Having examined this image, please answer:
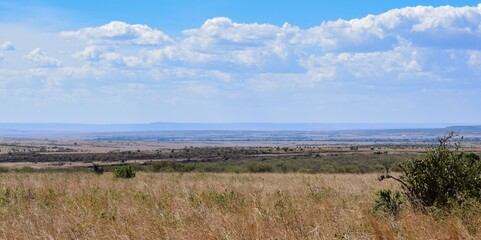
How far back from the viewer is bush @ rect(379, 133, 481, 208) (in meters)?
10.3

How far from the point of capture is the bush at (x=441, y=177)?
10.3 metres

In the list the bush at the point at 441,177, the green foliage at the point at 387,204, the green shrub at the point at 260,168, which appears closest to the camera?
the green foliage at the point at 387,204

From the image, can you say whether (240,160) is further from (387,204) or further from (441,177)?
(387,204)

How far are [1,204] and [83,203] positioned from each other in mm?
1704

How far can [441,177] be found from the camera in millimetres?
10406

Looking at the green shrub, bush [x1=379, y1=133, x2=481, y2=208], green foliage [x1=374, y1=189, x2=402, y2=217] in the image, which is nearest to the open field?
the green shrub

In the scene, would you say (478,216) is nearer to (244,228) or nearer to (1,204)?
(244,228)

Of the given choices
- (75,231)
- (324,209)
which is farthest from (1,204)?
(324,209)

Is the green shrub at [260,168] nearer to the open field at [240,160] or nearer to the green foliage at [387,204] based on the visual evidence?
the open field at [240,160]

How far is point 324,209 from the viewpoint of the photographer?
9.90 metres

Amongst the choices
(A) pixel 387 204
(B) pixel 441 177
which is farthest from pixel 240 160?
(A) pixel 387 204

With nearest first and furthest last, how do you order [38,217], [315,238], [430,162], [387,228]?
1. [315,238]
2. [387,228]
3. [38,217]
4. [430,162]

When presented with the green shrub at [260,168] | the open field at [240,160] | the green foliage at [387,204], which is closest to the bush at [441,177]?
the green foliage at [387,204]

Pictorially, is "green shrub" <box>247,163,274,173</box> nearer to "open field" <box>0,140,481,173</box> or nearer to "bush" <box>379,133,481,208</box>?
"open field" <box>0,140,481,173</box>
